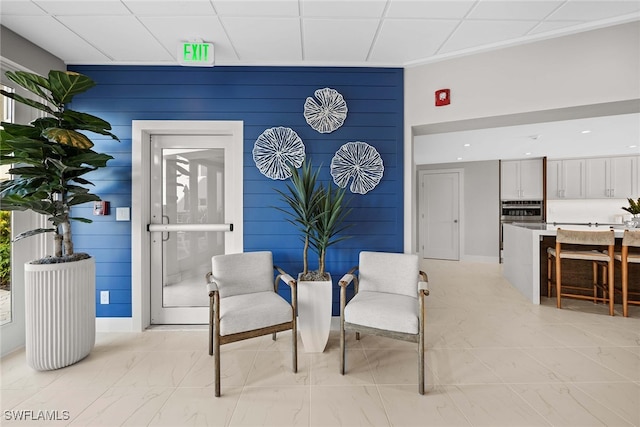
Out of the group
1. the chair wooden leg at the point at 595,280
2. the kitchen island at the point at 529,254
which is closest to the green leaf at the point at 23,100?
the kitchen island at the point at 529,254

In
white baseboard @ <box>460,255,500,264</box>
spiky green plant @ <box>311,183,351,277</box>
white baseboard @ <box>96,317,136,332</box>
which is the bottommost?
white baseboard @ <box>96,317,136,332</box>

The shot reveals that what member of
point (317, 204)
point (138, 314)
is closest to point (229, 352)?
point (138, 314)

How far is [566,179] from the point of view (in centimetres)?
635

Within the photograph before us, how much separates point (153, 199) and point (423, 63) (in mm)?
3278

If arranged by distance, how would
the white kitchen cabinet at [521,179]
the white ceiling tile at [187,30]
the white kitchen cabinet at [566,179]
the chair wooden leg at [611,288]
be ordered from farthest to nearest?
the white kitchen cabinet at [521,179] → the white kitchen cabinet at [566,179] → the chair wooden leg at [611,288] → the white ceiling tile at [187,30]

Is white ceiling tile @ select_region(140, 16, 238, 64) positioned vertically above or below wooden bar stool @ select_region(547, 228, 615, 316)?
above

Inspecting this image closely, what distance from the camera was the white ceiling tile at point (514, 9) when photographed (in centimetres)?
219

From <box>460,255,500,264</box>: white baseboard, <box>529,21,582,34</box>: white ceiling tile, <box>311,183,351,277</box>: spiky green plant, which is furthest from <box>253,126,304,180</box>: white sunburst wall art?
<box>460,255,500,264</box>: white baseboard

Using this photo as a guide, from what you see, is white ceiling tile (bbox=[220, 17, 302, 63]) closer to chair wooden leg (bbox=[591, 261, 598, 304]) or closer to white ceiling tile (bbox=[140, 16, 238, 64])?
white ceiling tile (bbox=[140, 16, 238, 64])

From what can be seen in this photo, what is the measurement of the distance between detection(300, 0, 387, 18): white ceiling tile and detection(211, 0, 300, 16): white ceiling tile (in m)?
0.10

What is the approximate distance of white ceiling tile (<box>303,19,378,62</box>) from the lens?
239 centimetres

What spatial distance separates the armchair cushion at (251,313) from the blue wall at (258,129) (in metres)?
0.73

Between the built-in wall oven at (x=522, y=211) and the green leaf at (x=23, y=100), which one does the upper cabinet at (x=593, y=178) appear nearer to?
the built-in wall oven at (x=522, y=211)

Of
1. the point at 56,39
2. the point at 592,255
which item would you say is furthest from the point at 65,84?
the point at 592,255
